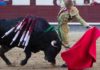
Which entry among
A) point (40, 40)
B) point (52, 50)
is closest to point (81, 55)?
point (52, 50)

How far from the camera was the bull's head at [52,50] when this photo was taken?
24.5 feet

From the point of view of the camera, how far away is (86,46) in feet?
23.0

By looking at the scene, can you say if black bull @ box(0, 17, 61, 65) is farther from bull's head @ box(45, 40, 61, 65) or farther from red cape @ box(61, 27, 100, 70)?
red cape @ box(61, 27, 100, 70)

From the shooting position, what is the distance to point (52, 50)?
7.49 meters

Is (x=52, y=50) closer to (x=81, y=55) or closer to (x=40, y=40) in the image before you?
(x=40, y=40)

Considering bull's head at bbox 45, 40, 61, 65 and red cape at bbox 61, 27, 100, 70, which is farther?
bull's head at bbox 45, 40, 61, 65

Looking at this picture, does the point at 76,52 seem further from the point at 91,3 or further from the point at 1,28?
the point at 91,3

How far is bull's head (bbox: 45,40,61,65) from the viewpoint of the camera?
747 cm

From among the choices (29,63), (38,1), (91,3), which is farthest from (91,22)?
(29,63)

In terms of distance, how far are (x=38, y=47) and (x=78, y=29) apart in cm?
799

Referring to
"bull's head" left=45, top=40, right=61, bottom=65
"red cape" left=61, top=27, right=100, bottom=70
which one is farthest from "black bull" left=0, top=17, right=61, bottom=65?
"red cape" left=61, top=27, right=100, bottom=70

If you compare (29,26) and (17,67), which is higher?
(29,26)

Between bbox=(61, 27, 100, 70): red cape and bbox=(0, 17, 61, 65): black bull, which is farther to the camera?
bbox=(0, 17, 61, 65): black bull

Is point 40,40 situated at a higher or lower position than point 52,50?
higher
